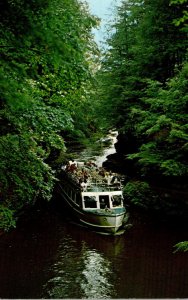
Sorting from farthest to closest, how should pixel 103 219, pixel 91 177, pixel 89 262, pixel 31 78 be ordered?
pixel 91 177, pixel 103 219, pixel 89 262, pixel 31 78

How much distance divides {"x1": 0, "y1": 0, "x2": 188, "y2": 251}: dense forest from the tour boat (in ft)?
8.14

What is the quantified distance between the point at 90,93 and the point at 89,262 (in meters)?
14.9

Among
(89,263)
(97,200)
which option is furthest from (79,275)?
(97,200)

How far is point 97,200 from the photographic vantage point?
76.2ft

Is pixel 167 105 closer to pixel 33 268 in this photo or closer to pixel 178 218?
pixel 178 218

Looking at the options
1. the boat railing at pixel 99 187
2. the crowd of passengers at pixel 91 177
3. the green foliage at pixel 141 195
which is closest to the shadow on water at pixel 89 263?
the boat railing at pixel 99 187

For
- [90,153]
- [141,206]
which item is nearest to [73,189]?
[141,206]

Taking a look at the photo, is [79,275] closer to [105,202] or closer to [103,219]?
[103,219]

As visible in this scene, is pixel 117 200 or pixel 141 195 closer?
pixel 117 200

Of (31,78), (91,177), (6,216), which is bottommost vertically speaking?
(6,216)

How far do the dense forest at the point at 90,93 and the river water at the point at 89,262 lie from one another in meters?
2.09

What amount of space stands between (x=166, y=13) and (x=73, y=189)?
590 inches

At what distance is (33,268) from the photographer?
1688cm

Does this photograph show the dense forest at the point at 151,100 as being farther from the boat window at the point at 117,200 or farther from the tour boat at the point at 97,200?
the boat window at the point at 117,200
